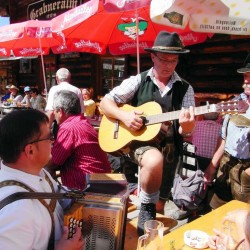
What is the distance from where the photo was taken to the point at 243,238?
3.74 ft

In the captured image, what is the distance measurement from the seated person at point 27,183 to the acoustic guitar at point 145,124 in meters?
1.09

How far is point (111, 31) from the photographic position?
17.4ft

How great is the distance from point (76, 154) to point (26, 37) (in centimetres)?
500

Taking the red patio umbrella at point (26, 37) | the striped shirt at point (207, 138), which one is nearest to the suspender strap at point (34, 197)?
the striped shirt at point (207, 138)

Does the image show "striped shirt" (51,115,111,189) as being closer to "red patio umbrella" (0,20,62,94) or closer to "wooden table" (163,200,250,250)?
"wooden table" (163,200,250,250)

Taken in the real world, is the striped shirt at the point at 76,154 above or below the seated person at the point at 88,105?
above

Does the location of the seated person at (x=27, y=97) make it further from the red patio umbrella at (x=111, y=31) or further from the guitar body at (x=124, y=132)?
the guitar body at (x=124, y=132)

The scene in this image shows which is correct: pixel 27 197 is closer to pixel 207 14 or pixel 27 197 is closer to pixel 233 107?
pixel 233 107

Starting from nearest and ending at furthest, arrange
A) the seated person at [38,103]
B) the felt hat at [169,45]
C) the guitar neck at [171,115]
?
the guitar neck at [171,115], the felt hat at [169,45], the seated person at [38,103]

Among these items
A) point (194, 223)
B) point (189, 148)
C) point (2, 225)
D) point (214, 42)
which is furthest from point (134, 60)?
point (2, 225)

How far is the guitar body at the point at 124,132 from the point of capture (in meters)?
2.38

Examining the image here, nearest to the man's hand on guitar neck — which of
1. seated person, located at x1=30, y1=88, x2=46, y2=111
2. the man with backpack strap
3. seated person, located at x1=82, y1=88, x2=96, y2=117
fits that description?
the man with backpack strap

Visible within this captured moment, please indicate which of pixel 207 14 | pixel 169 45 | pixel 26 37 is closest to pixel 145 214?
pixel 169 45

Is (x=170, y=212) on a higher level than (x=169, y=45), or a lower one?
lower
